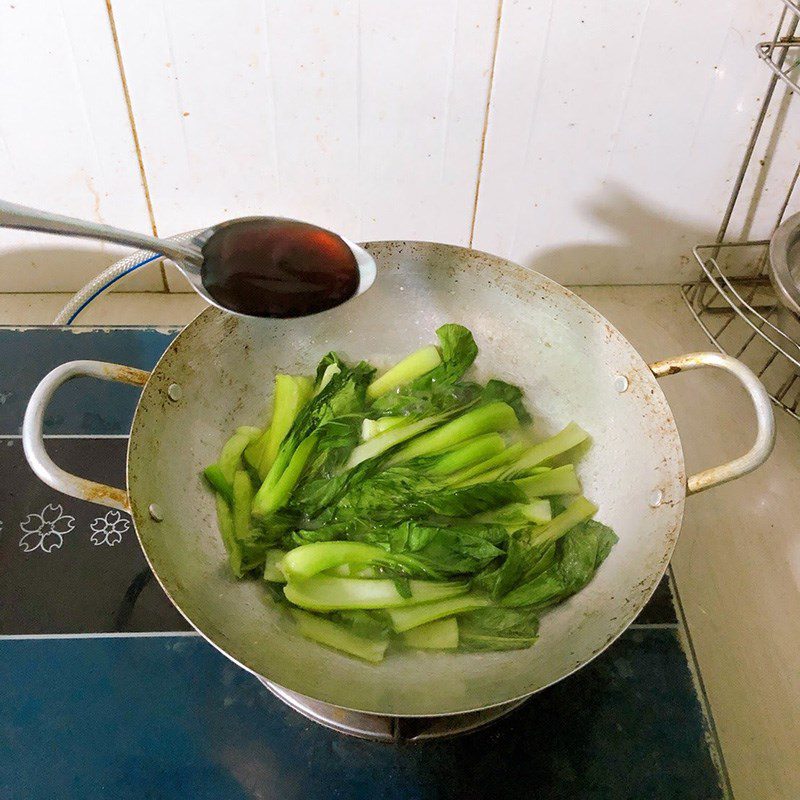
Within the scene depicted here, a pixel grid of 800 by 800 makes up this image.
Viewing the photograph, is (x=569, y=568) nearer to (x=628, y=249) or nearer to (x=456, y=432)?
(x=456, y=432)

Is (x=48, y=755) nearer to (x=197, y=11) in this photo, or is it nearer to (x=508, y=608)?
(x=508, y=608)

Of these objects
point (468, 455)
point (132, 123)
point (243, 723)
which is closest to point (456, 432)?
point (468, 455)

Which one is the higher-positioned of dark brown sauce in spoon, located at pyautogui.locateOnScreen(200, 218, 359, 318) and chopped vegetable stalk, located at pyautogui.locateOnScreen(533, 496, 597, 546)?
dark brown sauce in spoon, located at pyautogui.locateOnScreen(200, 218, 359, 318)

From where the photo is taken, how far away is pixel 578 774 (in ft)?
2.29

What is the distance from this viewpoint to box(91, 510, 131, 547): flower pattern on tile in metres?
0.85

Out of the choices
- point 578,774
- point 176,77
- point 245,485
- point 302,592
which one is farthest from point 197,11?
point 578,774

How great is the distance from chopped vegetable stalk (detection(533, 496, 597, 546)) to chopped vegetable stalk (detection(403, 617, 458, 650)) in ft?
0.45

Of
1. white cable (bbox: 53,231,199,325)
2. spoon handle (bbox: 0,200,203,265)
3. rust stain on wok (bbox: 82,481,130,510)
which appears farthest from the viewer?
white cable (bbox: 53,231,199,325)

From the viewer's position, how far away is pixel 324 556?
0.76m

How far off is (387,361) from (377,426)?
0.14 m

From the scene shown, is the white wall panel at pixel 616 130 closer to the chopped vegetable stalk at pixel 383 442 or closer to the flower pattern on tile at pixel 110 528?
the chopped vegetable stalk at pixel 383 442

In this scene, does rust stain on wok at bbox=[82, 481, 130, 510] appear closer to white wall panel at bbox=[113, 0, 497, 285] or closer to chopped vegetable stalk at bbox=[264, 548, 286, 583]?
chopped vegetable stalk at bbox=[264, 548, 286, 583]

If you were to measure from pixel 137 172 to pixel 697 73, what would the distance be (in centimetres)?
81

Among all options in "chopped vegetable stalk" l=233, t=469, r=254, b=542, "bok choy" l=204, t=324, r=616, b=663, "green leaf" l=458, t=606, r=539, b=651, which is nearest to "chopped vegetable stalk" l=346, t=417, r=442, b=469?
"bok choy" l=204, t=324, r=616, b=663
